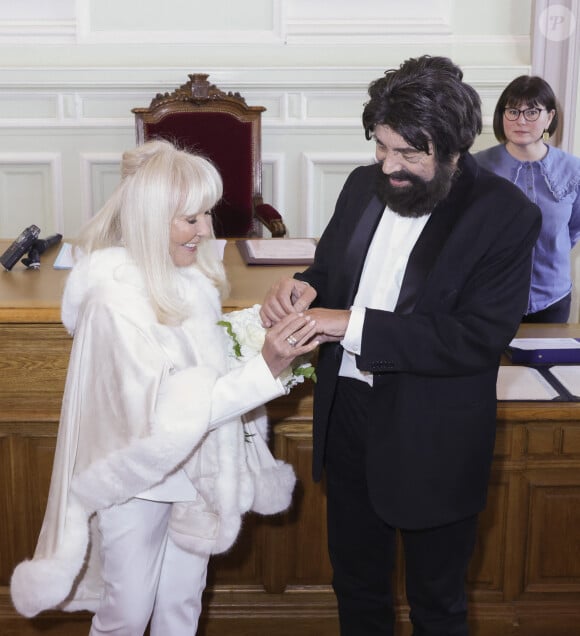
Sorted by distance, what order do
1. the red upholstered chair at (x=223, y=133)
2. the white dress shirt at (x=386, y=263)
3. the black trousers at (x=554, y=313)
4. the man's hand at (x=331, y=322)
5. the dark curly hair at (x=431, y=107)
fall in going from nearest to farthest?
the dark curly hair at (x=431, y=107) → the man's hand at (x=331, y=322) → the white dress shirt at (x=386, y=263) → the black trousers at (x=554, y=313) → the red upholstered chair at (x=223, y=133)

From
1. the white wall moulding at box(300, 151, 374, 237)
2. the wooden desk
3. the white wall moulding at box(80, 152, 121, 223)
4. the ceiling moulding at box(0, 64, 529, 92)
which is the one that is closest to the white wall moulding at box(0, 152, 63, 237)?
the white wall moulding at box(80, 152, 121, 223)

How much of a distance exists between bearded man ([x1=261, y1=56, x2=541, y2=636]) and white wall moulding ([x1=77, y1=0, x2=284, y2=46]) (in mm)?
3034

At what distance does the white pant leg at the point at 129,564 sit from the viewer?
2275 mm

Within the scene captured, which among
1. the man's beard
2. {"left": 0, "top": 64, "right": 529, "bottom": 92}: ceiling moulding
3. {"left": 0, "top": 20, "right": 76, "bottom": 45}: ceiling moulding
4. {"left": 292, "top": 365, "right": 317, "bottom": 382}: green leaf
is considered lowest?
{"left": 292, "top": 365, "right": 317, "bottom": 382}: green leaf

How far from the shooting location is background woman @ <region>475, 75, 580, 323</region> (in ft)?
13.0

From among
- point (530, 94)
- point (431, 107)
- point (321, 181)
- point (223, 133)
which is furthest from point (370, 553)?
point (321, 181)

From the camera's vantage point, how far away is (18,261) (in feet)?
11.3

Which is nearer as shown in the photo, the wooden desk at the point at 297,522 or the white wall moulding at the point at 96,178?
the wooden desk at the point at 297,522

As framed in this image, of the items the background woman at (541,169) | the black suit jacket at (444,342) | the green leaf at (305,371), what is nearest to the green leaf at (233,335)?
the green leaf at (305,371)

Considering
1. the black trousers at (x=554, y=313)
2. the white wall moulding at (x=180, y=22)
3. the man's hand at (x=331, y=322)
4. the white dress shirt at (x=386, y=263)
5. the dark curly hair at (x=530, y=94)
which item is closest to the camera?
the man's hand at (x=331, y=322)

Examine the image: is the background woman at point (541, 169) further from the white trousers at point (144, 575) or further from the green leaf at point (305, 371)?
the white trousers at point (144, 575)

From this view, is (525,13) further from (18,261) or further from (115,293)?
(115,293)

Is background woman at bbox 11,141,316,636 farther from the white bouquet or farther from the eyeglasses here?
the eyeglasses

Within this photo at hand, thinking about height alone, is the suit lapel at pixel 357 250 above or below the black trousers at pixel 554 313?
above
